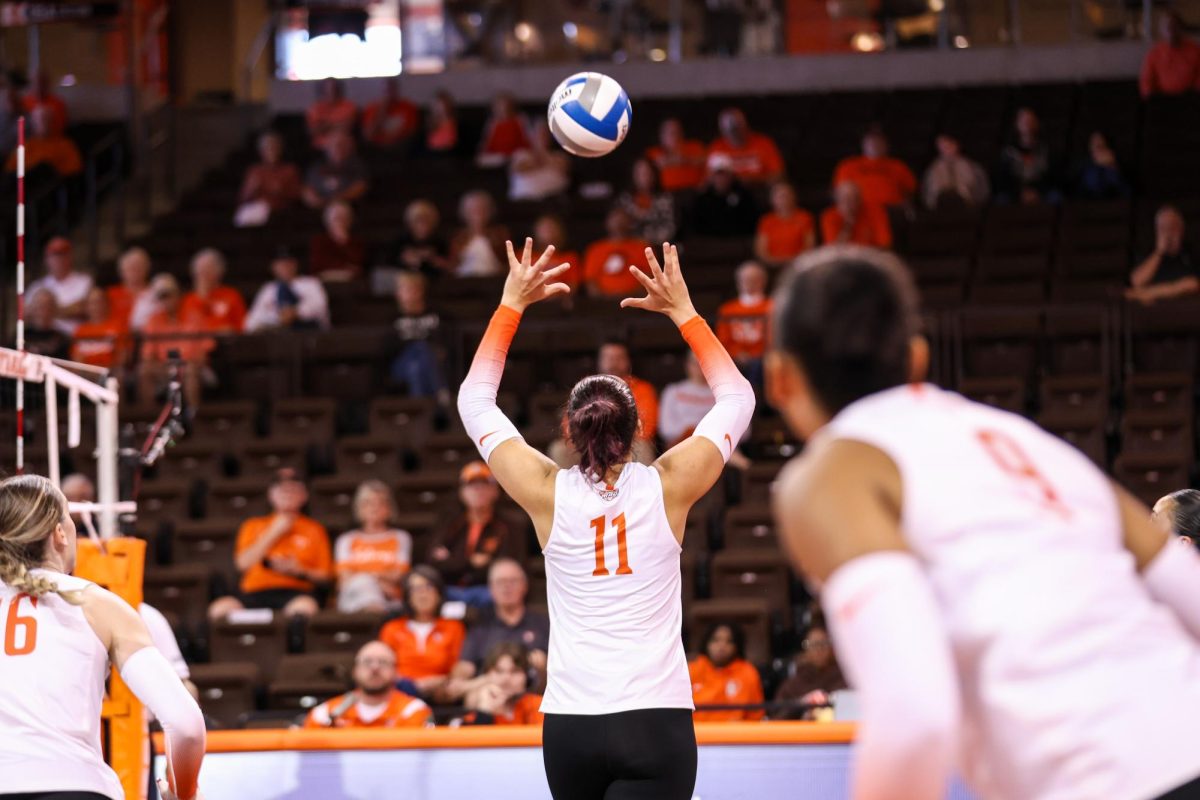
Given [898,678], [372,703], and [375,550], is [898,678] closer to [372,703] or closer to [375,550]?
[372,703]

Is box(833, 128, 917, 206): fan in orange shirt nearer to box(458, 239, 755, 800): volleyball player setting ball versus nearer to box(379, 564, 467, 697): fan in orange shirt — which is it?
box(379, 564, 467, 697): fan in orange shirt

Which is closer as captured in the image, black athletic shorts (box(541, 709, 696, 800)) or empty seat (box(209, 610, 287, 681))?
black athletic shorts (box(541, 709, 696, 800))

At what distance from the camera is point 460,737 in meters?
6.63

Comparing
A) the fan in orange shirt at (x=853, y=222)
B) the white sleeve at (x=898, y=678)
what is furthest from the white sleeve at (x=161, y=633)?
the fan in orange shirt at (x=853, y=222)

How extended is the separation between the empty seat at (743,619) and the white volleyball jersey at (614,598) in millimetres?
4565

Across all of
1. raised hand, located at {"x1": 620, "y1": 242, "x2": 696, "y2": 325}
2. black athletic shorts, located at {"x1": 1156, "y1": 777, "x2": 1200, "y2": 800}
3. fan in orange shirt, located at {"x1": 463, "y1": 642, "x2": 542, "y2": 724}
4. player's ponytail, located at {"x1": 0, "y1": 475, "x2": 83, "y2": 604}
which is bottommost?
A: fan in orange shirt, located at {"x1": 463, "y1": 642, "x2": 542, "y2": 724}

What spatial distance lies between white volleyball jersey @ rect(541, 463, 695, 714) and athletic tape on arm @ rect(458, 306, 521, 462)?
241 mm

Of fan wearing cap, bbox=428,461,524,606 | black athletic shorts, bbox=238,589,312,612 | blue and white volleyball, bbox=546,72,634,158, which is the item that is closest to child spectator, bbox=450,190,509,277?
fan wearing cap, bbox=428,461,524,606

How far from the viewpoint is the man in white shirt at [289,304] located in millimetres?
12797

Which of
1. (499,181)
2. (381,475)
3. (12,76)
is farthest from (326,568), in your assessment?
(12,76)

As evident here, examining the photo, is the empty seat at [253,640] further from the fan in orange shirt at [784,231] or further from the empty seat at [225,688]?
the fan in orange shirt at [784,231]

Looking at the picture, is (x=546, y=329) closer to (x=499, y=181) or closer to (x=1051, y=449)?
(x=499, y=181)

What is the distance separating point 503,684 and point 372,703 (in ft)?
2.14

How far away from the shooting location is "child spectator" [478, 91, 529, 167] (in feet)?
52.3
